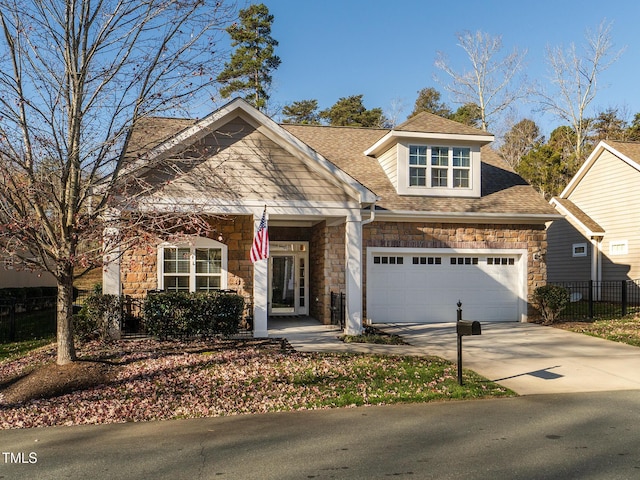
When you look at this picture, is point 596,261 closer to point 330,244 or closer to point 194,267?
point 330,244

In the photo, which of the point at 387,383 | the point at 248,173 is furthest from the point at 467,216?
the point at 387,383

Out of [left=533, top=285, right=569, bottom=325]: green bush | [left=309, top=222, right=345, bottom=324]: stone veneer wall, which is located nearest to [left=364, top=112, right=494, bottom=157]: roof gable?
[left=309, top=222, right=345, bottom=324]: stone veneer wall

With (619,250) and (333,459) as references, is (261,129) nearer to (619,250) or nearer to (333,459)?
(333,459)

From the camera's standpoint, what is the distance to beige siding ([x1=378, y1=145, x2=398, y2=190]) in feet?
56.9

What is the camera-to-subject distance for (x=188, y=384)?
8.79 metres

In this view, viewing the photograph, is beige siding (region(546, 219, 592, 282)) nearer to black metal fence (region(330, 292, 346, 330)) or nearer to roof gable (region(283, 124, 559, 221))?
roof gable (region(283, 124, 559, 221))

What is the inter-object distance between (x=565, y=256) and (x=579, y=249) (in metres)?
0.96

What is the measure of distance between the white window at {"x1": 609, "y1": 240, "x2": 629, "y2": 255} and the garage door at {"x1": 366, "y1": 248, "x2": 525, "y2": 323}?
746 cm

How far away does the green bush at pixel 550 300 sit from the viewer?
54.1 feet

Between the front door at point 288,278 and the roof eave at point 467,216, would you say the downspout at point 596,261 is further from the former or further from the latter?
the front door at point 288,278

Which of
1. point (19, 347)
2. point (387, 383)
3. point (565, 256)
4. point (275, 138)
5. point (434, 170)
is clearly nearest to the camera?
point (387, 383)

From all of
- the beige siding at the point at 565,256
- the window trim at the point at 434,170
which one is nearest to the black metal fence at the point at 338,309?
the window trim at the point at 434,170

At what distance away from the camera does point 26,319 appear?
17.8 metres

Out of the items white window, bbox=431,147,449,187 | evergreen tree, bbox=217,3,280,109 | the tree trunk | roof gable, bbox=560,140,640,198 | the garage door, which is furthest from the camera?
evergreen tree, bbox=217,3,280,109
